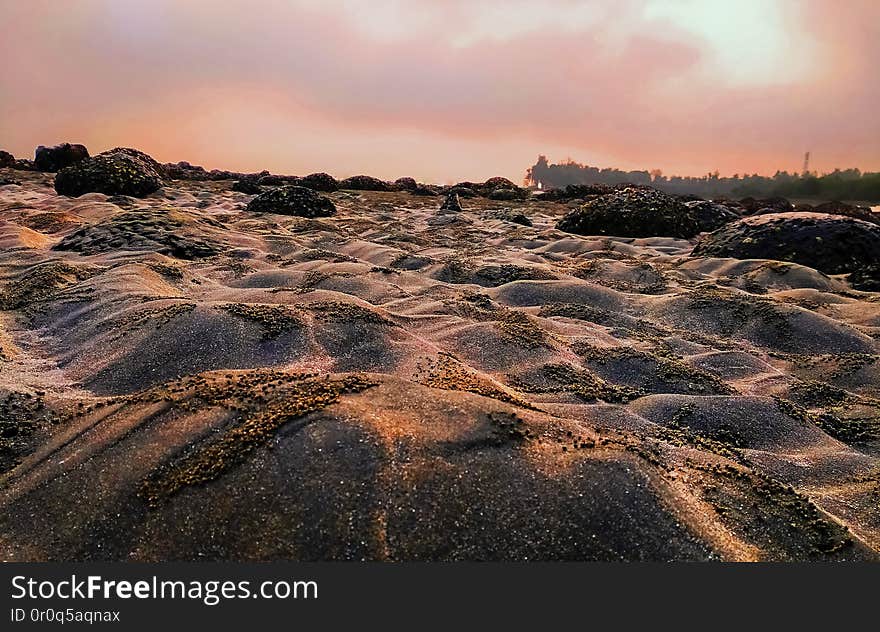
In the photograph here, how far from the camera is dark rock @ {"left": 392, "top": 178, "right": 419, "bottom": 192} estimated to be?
76.1ft

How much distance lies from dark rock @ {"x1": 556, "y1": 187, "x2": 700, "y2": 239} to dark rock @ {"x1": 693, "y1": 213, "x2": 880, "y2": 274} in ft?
6.81

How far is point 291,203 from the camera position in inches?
429

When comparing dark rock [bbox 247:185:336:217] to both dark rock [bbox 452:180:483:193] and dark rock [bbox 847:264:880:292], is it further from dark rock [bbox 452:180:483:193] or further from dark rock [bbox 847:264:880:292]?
dark rock [bbox 452:180:483:193]

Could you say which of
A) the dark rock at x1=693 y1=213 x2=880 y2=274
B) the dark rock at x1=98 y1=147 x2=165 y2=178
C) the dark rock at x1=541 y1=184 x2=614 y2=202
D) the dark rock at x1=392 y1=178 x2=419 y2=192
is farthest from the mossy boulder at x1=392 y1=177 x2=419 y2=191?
the dark rock at x1=693 y1=213 x2=880 y2=274

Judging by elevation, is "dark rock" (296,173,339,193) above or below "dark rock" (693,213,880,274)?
above

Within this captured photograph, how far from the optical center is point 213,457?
1920 mm

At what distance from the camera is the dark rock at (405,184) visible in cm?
2319

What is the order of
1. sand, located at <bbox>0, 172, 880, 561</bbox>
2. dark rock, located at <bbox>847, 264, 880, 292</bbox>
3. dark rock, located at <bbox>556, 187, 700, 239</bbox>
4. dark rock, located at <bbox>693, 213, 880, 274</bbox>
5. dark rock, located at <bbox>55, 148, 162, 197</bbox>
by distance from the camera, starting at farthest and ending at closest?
dark rock, located at <bbox>55, 148, 162, 197</bbox>
dark rock, located at <bbox>556, 187, 700, 239</bbox>
dark rock, located at <bbox>693, 213, 880, 274</bbox>
dark rock, located at <bbox>847, 264, 880, 292</bbox>
sand, located at <bbox>0, 172, 880, 561</bbox>

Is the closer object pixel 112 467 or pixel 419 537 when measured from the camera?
pixel 419 537

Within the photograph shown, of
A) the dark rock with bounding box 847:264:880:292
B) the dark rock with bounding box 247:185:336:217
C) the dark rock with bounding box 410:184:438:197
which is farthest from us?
the dark rock with bounding box 410:184:438:197

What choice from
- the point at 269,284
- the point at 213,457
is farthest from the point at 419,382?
the point at 269,284

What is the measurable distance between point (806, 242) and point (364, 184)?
705 inches

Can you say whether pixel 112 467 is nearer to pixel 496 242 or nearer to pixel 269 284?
pixel 269 284

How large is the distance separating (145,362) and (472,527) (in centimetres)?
212
